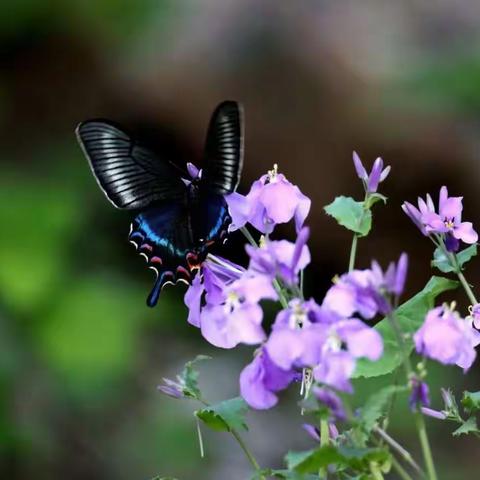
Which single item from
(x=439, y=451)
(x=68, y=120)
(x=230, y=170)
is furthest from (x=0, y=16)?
(x=230, y=170)

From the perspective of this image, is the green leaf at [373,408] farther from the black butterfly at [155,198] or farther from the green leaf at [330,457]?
the black butterfly at [155,198]

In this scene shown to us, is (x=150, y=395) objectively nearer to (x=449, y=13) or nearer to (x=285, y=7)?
(x=285, y=7)

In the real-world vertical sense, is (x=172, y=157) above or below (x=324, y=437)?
below

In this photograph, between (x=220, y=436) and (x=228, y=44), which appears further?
(x=228, y=44)

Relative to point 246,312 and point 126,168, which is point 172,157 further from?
point 246,312

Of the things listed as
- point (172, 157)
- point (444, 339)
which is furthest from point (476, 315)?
point (172, 157)

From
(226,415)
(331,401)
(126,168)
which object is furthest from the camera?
(126,168)

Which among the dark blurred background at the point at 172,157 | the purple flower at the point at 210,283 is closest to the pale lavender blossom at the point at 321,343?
the purple flower at the point at 210,283

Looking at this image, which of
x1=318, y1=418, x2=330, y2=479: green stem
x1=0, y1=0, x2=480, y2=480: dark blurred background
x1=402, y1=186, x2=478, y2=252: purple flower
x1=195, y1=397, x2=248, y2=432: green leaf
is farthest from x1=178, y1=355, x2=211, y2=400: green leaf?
x1=0, y1=0, x2=480, y2=480: dark blurred background
